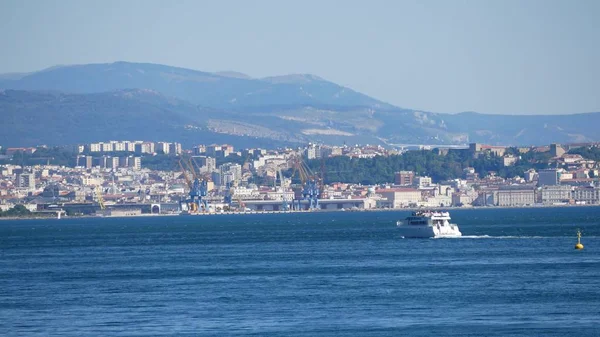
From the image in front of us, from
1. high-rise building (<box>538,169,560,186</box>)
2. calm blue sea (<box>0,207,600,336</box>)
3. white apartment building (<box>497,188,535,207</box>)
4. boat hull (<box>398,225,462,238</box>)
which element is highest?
high-rise building (<box>538,169,560,186</box>)

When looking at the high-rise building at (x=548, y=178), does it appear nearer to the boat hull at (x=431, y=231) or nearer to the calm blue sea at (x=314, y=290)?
the boat hull at (x=431, y=231)

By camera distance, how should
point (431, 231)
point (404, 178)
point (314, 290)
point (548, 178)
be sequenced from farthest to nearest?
point (404, 178) → point (548, 178) → point (431, 231) → point (314, 290)

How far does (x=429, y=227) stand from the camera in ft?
208

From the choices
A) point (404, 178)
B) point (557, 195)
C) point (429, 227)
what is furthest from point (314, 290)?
point (404, 178)

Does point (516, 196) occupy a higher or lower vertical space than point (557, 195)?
lower

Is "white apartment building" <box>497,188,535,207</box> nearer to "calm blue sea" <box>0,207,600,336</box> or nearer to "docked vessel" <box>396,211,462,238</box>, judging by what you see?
"docked vessel" <box>396,211,462,238</box>

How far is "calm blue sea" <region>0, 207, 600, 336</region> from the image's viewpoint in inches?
1156

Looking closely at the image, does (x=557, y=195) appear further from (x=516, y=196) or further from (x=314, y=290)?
(x=314, y=290)

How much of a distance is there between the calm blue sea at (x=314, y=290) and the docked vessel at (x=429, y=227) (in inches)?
77.5

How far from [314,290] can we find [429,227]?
2716 centimetres

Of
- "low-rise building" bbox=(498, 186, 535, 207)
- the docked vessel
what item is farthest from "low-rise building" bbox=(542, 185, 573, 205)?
the docked vessel

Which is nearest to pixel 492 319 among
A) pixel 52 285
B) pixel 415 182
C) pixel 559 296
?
pixel 559 296

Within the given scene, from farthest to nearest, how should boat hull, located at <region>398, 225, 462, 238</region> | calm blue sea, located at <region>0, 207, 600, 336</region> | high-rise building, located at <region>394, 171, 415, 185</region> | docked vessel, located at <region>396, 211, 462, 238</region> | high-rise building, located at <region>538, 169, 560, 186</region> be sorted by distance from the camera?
high-rise building, located at <region>394, 171, 415, 185</region>, high-rise building, located at <region>538, 169, 560, 186</region>, docked vessel, located at <region>396, 211, 462, 238</region>, boat hull, located at <region>398, 225, 462, 238</region>, calm blue sea, located at <region>0, 207, 600, 336</region>

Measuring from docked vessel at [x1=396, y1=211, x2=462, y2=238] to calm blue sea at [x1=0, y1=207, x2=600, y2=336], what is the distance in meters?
1.97
